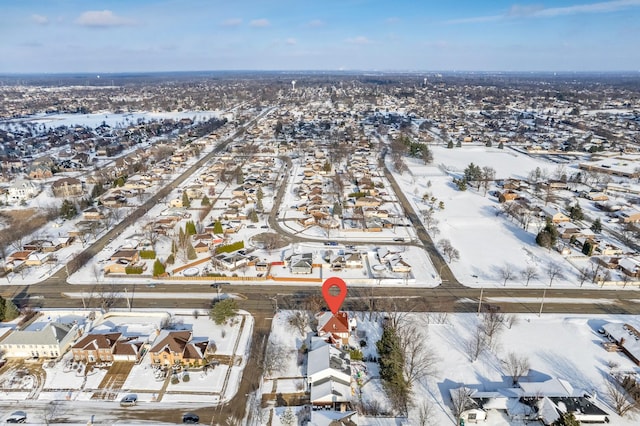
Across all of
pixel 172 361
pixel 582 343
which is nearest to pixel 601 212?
pixel 582 343

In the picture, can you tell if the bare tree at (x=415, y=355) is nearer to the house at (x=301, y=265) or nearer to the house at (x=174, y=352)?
the house at (x=301, y=265)

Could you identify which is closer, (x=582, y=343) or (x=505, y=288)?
(x=582, y=343)

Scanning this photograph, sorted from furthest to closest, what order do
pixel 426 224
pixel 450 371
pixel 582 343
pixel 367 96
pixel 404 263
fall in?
1. pixel 367 96
2. pixel 426 224
3. pixel 404 263
4. pixel 582 343
5. pixel 450 371

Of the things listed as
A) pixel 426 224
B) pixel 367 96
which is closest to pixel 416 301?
pixel 426 224

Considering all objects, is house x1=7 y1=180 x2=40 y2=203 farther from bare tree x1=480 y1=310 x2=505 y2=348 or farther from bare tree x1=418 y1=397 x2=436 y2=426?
bare tree x1=480 y1=310 x2=505 y2=348

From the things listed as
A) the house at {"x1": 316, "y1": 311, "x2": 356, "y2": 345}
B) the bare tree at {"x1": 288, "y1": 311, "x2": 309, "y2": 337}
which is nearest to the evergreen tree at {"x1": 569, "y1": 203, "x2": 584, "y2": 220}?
the house at {"x1": 316, "y1": 311, "x2": 356, "y2": 345}

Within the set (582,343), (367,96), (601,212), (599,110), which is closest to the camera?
(582,343)

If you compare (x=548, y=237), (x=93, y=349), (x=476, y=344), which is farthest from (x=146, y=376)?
(x=548, y=237)

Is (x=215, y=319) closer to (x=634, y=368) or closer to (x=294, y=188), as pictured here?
(x=634, y=368)
